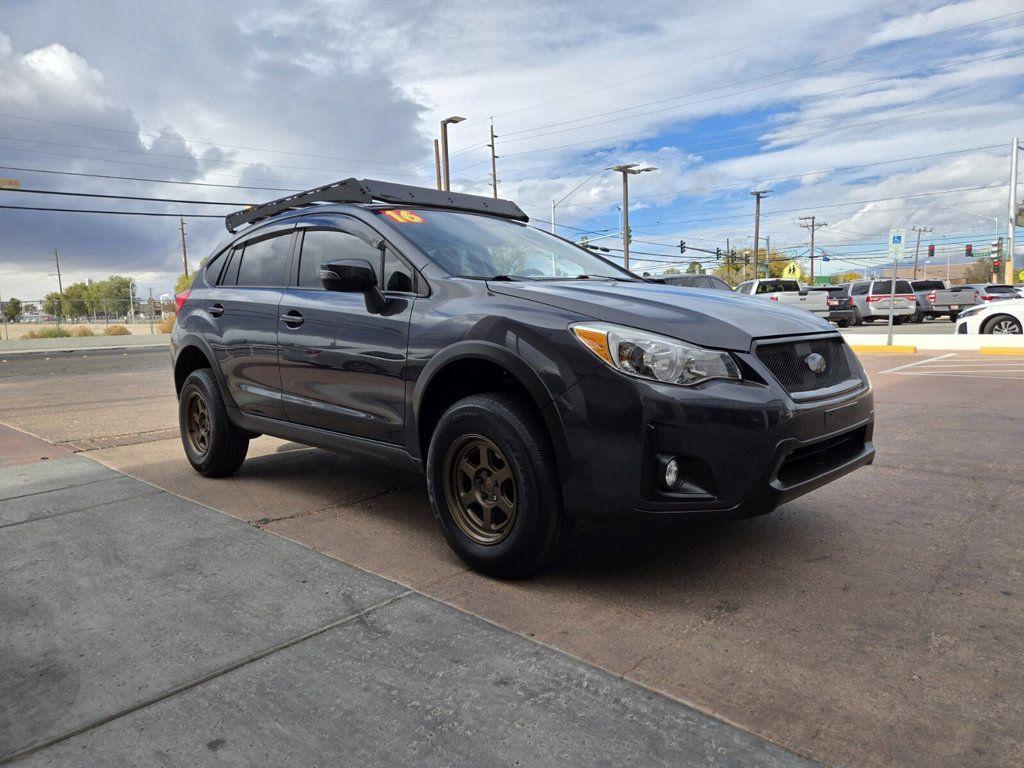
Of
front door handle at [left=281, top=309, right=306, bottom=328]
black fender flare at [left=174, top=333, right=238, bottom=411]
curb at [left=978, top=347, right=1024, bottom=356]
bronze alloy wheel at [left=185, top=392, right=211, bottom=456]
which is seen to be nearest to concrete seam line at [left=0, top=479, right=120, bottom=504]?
bronze alloy wheel at [left=185, top=392, right=211, bottom=456]

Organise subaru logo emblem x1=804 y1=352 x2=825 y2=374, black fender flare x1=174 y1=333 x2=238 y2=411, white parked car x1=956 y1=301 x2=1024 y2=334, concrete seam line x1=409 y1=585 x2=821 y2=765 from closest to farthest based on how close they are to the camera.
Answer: concrete seam line x1=409 y1=585 x2=821 y2=765, subaru logo emblem x1=804 y1=352 x2=825 y2=374, black fender flare x1=174 y1=333 x2=238 y2=411, white parked car x1=956 y1=301 x2=1024 y2=334

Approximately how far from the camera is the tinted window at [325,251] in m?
3.91

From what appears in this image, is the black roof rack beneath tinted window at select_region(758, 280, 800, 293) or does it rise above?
above

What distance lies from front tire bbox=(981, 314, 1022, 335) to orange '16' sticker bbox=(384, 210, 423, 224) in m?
15.7

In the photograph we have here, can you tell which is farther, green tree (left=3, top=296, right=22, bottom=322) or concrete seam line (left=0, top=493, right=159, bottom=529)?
green tree (left=3, top=296, right=22, bottom=322)

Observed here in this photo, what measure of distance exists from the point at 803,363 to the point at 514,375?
1.19 m

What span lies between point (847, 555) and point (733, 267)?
103196 millimetres

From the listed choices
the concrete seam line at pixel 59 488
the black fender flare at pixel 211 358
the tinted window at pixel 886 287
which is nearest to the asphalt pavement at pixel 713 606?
the concrete seam line at pixel 59 488

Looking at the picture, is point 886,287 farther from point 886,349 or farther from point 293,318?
point 293,318

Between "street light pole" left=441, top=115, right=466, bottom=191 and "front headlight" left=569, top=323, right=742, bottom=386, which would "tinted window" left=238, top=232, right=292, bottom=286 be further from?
"street light pole" left=441, top=115, right=466, bottom=191

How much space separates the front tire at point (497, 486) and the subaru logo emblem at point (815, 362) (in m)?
1.15

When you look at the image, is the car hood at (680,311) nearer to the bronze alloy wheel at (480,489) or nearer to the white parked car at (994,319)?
the bronze alloy wheel at (480,489)

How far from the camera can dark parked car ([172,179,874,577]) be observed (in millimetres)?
2754

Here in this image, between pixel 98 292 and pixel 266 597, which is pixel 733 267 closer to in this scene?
pixel 98 292
